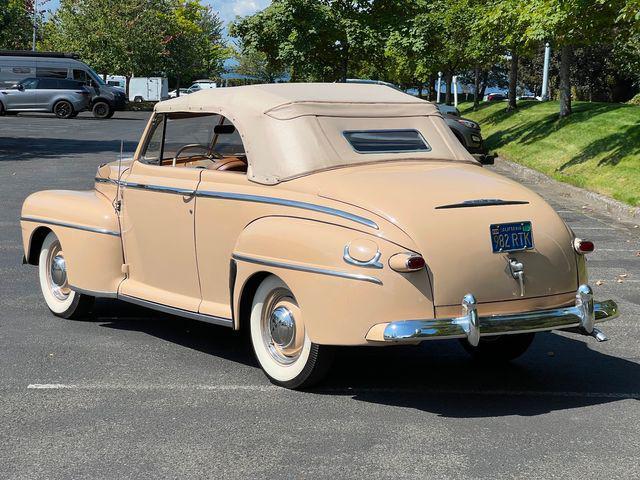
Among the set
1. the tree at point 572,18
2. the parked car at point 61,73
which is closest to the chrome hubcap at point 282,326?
the tree at point 572,18

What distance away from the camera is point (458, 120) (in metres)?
25.5

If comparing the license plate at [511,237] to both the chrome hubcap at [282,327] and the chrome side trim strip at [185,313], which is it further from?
the chrome side trim strip at [185,313]

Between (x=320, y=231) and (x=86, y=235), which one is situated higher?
(x=320, y=231)

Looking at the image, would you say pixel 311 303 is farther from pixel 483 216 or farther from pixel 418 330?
pixel 483 216

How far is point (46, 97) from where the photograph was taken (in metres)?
44.5

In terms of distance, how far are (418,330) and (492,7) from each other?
75.5 ft

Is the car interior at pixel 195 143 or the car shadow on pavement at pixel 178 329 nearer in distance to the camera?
the car interior at pixel 195 143

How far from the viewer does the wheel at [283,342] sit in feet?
19.1

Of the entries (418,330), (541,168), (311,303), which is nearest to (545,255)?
(418,330)

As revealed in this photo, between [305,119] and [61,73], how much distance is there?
43430mm

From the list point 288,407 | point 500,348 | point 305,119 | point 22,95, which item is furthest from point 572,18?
point 22,95

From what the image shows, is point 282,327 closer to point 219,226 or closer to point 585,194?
point 219,226

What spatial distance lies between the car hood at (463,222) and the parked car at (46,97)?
40408 mm

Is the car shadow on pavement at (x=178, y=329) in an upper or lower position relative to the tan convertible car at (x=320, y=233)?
lower
